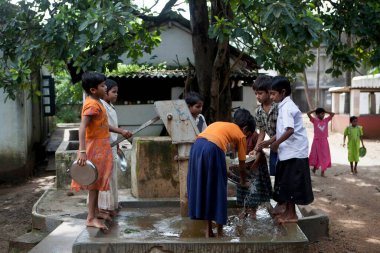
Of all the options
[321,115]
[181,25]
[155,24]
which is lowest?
[321,115]

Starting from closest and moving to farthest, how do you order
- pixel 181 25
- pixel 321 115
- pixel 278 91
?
pixel 278 91
pixel 321 115
pixel 181 25

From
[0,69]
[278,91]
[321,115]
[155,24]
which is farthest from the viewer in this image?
[321,115]

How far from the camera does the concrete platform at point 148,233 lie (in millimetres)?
3732

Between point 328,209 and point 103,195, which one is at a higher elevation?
point 103,195

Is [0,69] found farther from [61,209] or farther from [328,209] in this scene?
[328,209]

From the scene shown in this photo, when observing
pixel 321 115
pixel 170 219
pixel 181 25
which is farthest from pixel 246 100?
pixel 170 219

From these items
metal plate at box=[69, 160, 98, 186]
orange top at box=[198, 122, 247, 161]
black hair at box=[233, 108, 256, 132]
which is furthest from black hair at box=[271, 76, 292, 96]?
metal plate at box=[69, 160, 98, 186]

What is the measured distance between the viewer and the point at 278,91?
4305 mm

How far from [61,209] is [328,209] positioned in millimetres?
4291

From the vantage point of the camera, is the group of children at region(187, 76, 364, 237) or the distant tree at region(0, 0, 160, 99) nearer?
the group of children at region(187, 76, 364, 237)

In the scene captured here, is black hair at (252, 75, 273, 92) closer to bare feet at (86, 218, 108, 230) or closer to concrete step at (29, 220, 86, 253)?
bare feet at (86, 218, 108, 230)

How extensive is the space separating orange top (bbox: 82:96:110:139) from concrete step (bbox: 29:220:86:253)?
1013mm

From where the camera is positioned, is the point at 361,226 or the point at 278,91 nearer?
the point at 278,91

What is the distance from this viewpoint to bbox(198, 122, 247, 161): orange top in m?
3.99
